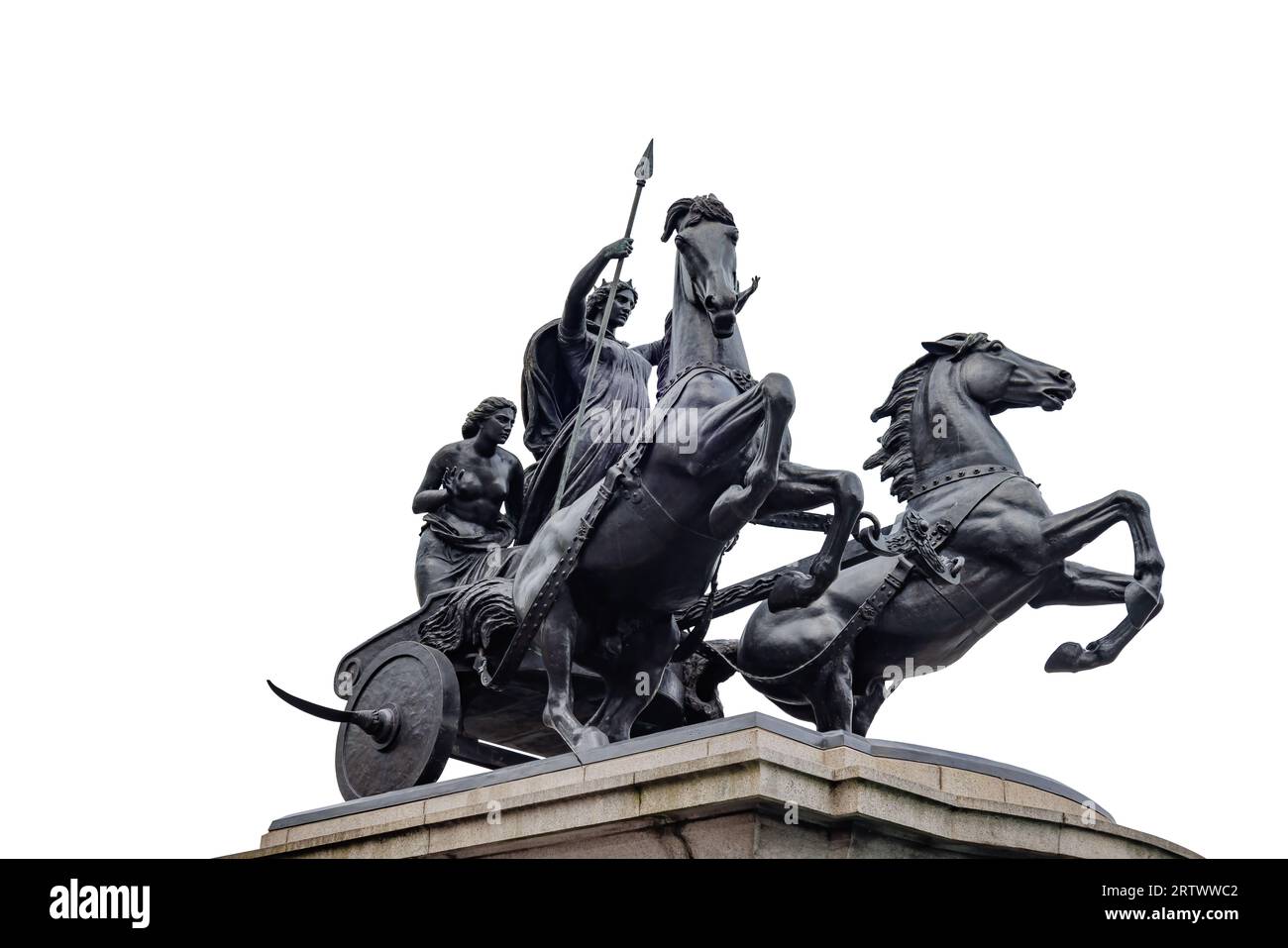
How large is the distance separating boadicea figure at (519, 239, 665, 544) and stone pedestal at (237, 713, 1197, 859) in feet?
7.20

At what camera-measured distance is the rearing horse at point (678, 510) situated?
26.6 feet

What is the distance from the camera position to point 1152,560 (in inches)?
372

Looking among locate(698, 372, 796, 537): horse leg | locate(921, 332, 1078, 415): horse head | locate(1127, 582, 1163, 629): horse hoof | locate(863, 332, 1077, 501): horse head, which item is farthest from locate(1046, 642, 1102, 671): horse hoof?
locate(698, 372, 796, 537): horse leg

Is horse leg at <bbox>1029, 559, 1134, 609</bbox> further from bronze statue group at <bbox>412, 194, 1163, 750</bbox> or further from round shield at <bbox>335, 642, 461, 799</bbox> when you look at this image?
round shield at <bbox>335, 642, 461, 799</bbox>

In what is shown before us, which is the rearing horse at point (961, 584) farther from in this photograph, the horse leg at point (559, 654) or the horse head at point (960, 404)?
the horse leg at point (559, 654)

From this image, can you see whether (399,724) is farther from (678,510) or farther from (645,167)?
(645,167)

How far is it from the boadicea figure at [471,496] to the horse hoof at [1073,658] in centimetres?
308

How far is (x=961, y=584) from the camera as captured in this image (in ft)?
31.9
